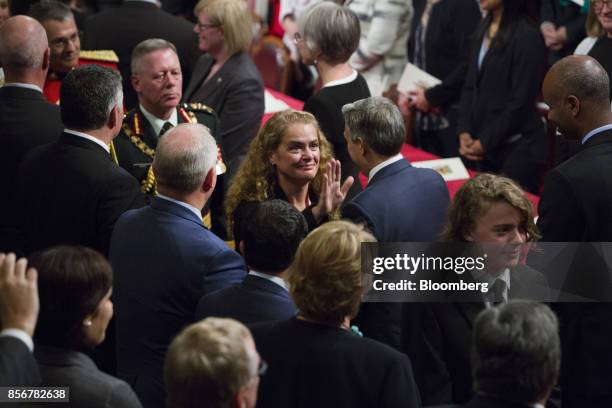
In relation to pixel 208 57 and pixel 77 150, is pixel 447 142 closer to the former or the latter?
pixel 208 57

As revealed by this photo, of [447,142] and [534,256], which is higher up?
[534,256]

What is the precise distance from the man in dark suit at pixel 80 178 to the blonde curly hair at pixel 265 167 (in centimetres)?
54

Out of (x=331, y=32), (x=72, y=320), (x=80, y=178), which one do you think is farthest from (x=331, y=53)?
(x=72, y=320)

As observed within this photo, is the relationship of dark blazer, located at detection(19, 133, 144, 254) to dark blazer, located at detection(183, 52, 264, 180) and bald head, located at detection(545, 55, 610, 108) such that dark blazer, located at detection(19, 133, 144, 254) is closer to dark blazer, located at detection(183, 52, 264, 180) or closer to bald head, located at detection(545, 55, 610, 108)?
bald head, located at detection(545, 55, 610, 108)

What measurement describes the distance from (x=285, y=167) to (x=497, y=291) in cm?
126

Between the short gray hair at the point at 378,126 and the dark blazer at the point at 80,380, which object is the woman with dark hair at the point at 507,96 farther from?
the dark blazer at the point at 80,380

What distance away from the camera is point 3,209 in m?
4.64

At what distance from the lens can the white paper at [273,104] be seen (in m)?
7.49

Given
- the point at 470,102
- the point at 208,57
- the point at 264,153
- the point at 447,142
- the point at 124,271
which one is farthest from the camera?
the point at 447,142

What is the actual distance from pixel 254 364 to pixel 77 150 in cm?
181

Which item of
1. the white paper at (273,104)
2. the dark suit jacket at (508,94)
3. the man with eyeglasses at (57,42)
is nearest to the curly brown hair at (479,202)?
the man with eyeglasses at (57,42)

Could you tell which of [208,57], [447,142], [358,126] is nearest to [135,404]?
[358,126]

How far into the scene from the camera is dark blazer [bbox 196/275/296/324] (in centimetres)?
327

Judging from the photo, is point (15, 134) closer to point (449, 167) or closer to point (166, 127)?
point (166, 127)
